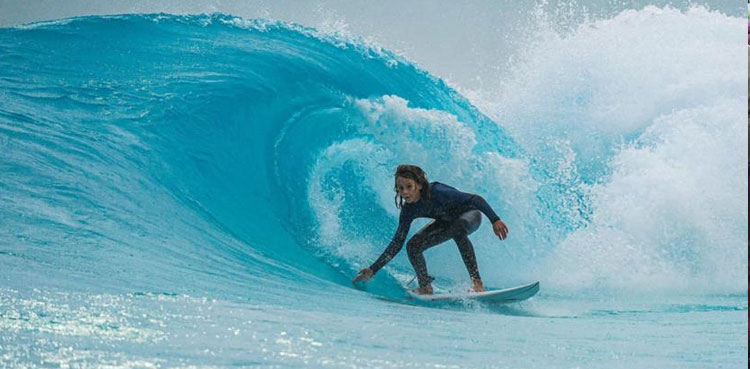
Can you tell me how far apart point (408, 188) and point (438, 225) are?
210 mm

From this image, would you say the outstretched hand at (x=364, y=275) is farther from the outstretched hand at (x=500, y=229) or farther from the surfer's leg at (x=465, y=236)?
the outstretched hand at (x=500, y=229)

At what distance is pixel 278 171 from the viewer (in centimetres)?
440

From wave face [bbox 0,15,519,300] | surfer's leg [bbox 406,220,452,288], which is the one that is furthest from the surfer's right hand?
wave face [bbox 0,15,519,300]

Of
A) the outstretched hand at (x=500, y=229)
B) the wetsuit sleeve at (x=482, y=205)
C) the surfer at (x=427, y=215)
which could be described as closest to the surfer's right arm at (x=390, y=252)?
the surfer at (x=427, y=215)

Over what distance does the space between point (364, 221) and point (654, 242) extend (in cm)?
170

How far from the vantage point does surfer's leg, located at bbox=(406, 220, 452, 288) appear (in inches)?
116

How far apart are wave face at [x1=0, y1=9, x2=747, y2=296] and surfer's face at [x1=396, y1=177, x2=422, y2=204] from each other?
525 mm

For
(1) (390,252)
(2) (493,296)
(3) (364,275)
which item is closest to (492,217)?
(2) (493,296)

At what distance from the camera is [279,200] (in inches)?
Result: 163

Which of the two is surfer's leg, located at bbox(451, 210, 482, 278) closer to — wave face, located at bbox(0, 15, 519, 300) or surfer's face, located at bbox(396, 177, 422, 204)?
surfer's face, located at bbox(396, 177, 422, 204)

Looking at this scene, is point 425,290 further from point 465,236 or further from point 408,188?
point 408,188

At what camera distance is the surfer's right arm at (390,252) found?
2893mm

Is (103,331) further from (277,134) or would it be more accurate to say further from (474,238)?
(277,134)

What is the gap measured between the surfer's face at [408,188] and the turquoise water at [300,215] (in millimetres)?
393
